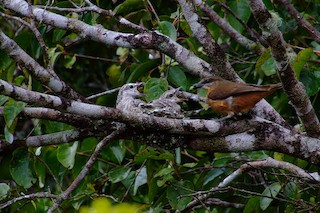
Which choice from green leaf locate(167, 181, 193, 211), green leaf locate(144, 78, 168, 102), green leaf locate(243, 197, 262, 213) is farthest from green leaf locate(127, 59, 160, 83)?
green leaf locate(243, 197, 262, 213)

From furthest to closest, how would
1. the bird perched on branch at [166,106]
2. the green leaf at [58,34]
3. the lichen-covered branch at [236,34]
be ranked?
1. the lichen-covered branch at [236,34]
2. the green leaf at [58,34]
3. the bird perched on branch at [166,106]

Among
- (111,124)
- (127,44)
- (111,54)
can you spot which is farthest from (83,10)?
(111,54)

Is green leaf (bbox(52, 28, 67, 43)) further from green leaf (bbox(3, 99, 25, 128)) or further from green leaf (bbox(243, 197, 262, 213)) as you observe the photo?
green leaf (bbox(243, 197, 262, 213))

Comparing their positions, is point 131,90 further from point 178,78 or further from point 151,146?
point 151,146

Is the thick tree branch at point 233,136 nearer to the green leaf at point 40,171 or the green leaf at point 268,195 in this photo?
the green leaf at point 268,195

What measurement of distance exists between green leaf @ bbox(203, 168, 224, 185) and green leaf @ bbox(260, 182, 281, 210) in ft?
1.65

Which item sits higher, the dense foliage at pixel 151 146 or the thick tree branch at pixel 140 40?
the thick tree branch at pixel 140 40

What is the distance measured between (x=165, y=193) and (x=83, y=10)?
1277mm

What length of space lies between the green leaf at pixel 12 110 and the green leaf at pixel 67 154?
787mm

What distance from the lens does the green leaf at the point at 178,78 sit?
14.0 feet

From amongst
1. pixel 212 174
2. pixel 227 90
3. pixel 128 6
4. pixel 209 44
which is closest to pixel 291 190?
pixel 212 174

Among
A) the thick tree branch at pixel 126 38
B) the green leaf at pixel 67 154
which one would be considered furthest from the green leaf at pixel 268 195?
the green leaf at pixel 67 154

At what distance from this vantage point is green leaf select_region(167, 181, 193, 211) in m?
4.08

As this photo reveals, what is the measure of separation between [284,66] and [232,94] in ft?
2.55
